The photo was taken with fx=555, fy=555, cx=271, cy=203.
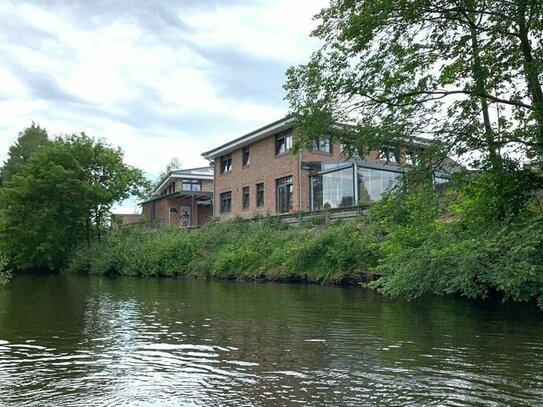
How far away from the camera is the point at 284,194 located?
31.8 meters

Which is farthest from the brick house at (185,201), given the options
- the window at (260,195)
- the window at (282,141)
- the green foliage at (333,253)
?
the green foliage at (333,253)

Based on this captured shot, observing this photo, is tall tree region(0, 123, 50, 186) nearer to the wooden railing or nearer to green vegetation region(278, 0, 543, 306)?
the wooden railing

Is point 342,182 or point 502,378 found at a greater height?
point 342,182

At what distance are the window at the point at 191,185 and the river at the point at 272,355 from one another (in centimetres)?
3441

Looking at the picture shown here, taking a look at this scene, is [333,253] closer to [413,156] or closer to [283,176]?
[413,156]

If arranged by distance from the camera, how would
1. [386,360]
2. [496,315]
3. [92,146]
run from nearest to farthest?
[386,360] → [496,315] → [92,146]

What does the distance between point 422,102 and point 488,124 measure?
149 cm

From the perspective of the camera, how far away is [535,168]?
37.8ft

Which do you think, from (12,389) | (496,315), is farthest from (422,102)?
(12,389)

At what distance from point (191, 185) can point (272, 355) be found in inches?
1621

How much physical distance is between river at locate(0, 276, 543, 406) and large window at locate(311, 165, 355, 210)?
47.3ft

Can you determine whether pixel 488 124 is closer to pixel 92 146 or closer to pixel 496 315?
pixel 496 315

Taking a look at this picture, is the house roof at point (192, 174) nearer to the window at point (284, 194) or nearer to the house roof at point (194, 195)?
the house roof at point (194, 195)

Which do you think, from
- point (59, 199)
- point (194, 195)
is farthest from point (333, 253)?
point (194, 195)
